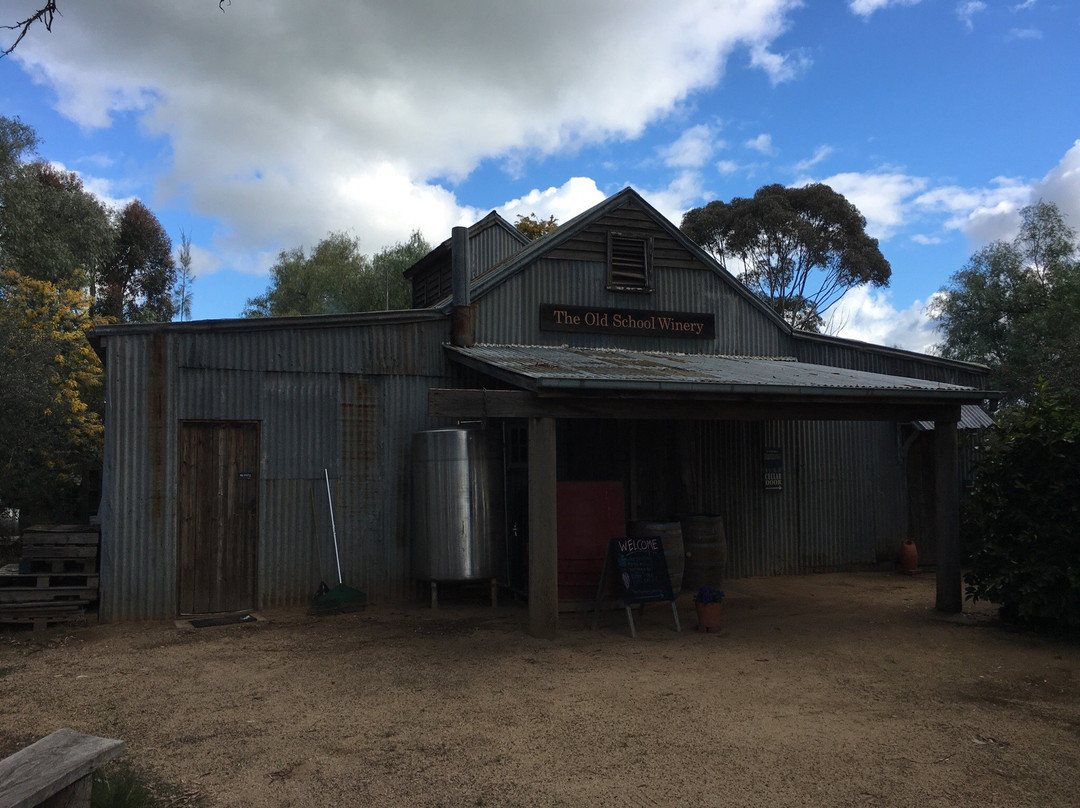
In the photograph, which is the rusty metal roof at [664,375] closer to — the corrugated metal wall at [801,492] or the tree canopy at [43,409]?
the corrugated metal wall at [801,492]

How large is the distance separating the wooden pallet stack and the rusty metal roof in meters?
4.71

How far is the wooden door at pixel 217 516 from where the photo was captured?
9148mm

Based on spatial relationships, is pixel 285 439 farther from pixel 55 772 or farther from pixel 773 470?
pixel 773 470

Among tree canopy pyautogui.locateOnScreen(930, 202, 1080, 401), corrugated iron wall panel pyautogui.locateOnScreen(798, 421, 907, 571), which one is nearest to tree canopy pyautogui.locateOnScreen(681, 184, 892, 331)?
tree canopy pyautogui.locateOnScreen(930, 202, 1080, 401)

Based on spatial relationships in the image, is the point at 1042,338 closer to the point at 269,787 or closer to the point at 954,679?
the point at 954,679

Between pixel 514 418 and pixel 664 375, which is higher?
pixel 664 375

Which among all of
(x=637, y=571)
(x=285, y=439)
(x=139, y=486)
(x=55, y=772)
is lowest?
(x=55, y=772)

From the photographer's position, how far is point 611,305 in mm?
11906

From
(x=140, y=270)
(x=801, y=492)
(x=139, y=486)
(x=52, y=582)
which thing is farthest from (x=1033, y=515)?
(x=140, y=270)

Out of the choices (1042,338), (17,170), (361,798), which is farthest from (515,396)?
(1042,338)

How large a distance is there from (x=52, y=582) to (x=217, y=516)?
68.9 inches

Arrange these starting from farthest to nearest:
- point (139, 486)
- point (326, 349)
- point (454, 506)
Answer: point (326, 349), point (454, 506), point (139, 486)

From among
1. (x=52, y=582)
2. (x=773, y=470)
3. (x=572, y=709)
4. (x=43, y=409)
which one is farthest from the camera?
(x=43, y=409)

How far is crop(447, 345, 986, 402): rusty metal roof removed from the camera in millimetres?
7949
